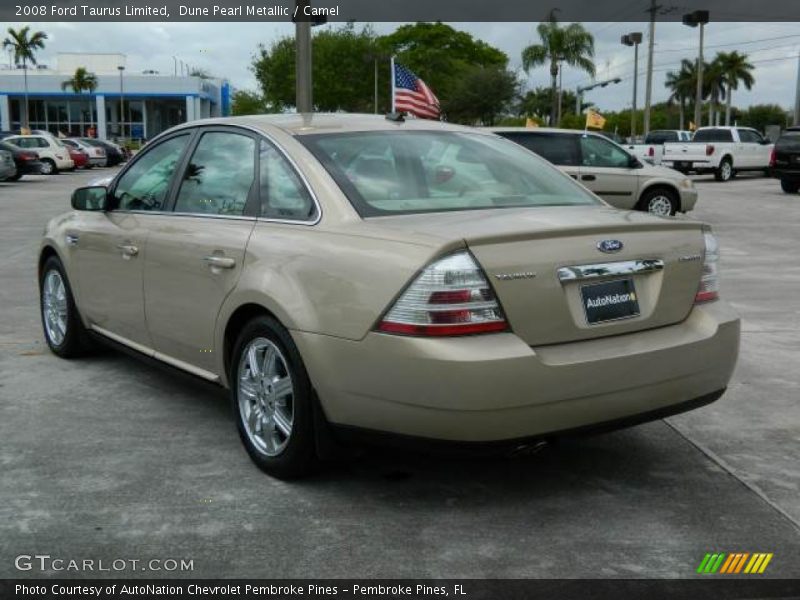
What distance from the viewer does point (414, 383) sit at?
3381 mm

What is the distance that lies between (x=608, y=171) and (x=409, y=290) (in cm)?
1317

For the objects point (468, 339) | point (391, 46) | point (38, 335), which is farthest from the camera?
point (391, 46)

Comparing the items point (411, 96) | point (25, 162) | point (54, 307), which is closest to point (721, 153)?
point (411, 96)

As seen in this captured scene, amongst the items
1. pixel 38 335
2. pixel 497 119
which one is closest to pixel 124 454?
pixel 38 335

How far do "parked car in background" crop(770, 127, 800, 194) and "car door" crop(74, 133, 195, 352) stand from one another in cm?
2226

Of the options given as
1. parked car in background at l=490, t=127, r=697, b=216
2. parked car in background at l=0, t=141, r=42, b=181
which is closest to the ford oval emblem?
parked car in background at l=490, t=127, r=697, b=216

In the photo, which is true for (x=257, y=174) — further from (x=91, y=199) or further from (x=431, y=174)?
(x=91, y=199)

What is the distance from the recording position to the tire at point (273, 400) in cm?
379

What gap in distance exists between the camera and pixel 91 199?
5.75m

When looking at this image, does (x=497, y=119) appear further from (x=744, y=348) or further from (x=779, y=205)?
(x=744, y=348)

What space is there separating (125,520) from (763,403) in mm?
3544

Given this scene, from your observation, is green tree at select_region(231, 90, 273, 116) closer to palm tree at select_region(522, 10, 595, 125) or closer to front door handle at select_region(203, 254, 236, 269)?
palm tree at select_region(522, 10, 595, 125)

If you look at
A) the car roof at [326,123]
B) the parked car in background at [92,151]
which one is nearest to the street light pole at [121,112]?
the parked car in background at [92,151]
